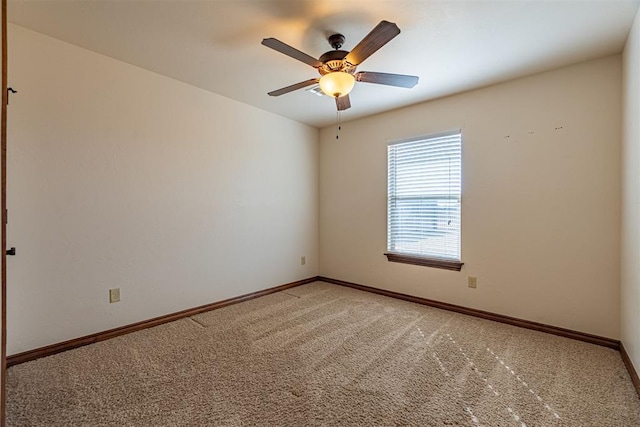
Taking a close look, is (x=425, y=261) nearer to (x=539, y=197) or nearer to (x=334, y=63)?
(x=539, y=197)

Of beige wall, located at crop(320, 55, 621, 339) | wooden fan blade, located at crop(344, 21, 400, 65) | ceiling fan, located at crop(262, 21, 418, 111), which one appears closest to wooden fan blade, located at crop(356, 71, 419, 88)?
ceiling fan, located at crop(262, 21, 418, 111)

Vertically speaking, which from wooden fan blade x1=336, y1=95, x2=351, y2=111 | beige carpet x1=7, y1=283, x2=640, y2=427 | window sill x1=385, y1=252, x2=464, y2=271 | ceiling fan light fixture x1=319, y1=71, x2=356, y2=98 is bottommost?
beige carpet x1=7, y1=283, x2=640, y2=427

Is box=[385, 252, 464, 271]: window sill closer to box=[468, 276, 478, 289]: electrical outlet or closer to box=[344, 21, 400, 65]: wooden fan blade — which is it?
box=[468, 276, 478, 289]: electrical outlet

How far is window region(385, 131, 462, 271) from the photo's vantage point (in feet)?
10.6

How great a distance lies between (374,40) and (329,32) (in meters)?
0.53

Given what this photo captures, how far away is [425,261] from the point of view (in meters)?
3.43

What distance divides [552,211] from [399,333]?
1.74 metres

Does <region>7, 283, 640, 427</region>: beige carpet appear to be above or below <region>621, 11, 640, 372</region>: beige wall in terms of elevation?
below

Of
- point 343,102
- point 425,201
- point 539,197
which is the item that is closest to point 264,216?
point 343,102

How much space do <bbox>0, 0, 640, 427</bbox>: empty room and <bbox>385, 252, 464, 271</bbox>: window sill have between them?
26 millimetres

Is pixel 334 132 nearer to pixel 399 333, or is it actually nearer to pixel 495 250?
pixel 495 250

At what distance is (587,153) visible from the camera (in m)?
2.48

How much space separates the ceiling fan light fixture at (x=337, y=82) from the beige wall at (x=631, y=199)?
5.90 ft

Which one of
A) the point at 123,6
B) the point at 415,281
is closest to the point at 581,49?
the point at 415,281
